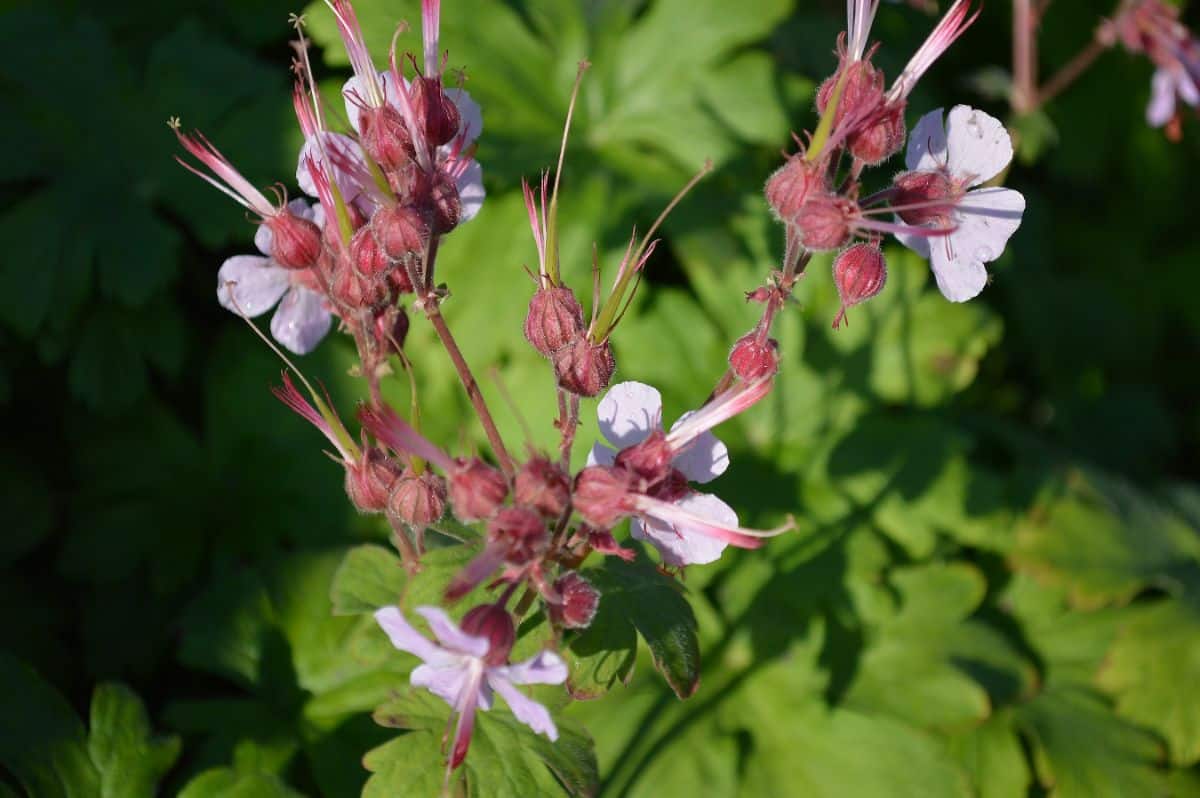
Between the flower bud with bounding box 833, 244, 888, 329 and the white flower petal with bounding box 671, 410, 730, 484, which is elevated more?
the flower bud with bounding box 833, 244, 888, 329

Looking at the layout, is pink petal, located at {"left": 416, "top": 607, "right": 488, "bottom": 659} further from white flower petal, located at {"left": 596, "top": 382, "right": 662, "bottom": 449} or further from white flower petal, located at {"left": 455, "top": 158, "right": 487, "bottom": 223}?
white flower petal, located at {"left": 455, "top": 158, "right": 487, "bottom": 223}

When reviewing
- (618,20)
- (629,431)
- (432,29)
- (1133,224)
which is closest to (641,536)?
(629,431)

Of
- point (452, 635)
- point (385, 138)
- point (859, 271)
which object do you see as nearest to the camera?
point (452, 635)

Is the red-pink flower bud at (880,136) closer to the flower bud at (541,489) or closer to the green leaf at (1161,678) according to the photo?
the flower bud at (541,489)

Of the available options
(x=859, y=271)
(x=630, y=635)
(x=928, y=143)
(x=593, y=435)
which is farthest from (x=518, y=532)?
(x=593, y=435)

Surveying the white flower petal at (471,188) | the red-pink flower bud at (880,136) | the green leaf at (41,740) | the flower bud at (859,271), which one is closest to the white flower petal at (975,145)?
the red-pink flower bud at (880,136)

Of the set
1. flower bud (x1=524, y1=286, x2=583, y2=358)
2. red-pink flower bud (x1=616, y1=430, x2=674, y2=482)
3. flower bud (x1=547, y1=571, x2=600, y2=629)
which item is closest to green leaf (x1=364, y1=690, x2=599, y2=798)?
flower bud (x1=547, y1=571, x2=600, y2=629)

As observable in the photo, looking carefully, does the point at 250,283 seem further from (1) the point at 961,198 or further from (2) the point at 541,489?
(1) the point at 961,198
